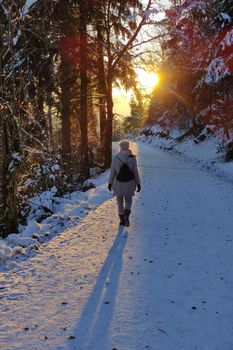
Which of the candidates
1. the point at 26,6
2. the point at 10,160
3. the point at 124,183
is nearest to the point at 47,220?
the point at 124,183

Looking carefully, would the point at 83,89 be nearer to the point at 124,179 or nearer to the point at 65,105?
the point at 65,105

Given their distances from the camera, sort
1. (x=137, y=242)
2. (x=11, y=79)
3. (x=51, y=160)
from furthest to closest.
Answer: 1. (x=51, y=160)
2. (x=137, y=242)
3. (x=11, y=79)

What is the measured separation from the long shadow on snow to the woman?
189 centimetres

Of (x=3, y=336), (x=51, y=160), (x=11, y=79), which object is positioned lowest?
(x=3, y=336)

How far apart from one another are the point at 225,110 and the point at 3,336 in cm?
1852

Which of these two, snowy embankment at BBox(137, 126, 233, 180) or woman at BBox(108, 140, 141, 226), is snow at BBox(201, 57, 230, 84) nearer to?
snowy embankment at BBox(137, 126, 233, 180)

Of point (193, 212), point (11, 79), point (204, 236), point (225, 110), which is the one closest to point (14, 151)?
point (11, 79)

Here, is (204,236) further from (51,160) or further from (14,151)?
(14,151)

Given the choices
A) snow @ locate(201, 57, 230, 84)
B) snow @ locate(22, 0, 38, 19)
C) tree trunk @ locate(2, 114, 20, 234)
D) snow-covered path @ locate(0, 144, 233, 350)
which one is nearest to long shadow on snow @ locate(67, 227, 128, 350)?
snow-covered path @ locate(0, 144, 233, 350)

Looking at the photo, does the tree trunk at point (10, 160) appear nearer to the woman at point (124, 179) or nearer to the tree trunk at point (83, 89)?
the woman at point (124, 179)

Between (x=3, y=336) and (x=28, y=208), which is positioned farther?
(x=28, y=208)

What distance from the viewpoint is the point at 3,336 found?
410cm

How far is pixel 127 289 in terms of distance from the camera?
5.18m

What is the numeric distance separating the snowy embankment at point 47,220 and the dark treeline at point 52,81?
13.5 inches
